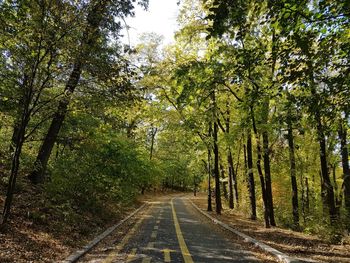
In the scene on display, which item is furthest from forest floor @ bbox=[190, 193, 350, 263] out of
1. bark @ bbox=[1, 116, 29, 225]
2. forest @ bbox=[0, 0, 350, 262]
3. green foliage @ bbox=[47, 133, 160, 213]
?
bark @ bbox=[1, 116, 29, 225]

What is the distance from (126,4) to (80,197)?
30.9ft

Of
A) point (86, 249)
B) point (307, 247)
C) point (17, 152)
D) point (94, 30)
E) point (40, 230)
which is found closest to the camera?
point (94, 30)

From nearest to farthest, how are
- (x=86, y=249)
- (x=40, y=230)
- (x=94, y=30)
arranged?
1. (x=94, y=30)
2. (x=86, y=249)
3. (x=40, y=230)

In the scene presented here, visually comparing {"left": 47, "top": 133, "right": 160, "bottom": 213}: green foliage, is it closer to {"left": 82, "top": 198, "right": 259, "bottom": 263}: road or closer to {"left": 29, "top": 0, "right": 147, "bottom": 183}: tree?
{"left": 82, "top": 198, "right": 259, "bottom": 263}: road

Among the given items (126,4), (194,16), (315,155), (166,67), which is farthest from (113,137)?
(315,155)

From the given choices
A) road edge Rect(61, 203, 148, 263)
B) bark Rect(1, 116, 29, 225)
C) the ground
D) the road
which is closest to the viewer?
road edge Rect(61, 203, 148, 263)

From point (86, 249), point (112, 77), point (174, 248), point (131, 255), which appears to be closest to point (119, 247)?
point (86, 249)

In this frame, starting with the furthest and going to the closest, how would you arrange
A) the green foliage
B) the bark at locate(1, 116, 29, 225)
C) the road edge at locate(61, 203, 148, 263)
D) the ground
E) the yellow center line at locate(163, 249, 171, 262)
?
the green foliage
the bark at locate(1, 116, 29, 225)
the yellow center line at locate(163, 249, 171, 262)
the ground
the road edge at locate(61, 203, 148, 263)

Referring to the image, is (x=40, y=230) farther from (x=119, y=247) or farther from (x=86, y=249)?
(x=119, y=247)

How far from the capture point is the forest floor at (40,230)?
24.9 ft

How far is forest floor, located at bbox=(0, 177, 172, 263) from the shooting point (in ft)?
24.9

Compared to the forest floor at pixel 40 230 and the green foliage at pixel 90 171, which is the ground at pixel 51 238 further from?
the green foliage at pixel 90 171

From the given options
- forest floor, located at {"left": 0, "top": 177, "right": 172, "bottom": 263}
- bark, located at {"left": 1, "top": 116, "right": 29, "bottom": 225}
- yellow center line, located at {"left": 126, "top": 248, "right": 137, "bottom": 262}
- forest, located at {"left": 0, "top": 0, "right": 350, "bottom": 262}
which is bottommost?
yellow center line, located at {"left": 126, "top": 248, "right": 137, "bottom": 262}

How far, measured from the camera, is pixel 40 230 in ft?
31.9
